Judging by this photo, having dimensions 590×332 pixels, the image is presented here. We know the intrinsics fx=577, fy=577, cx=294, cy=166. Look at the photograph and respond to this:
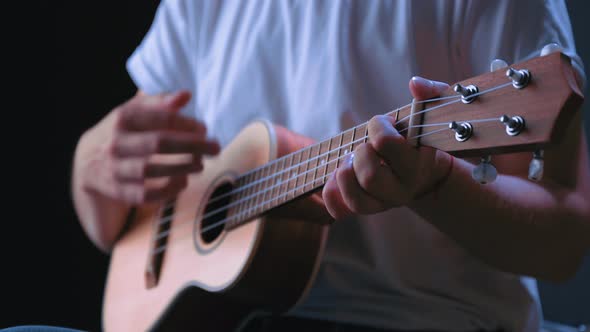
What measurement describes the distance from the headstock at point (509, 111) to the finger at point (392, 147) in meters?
0.02

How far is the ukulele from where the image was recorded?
452 millimetres

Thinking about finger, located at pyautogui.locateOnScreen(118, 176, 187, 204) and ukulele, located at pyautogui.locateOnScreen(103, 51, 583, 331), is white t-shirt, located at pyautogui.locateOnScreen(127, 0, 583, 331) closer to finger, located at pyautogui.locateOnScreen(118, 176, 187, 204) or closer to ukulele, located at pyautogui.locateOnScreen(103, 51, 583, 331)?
ukulele, located at pyautogui.locateOnScreen(103, 51, 583, 331)

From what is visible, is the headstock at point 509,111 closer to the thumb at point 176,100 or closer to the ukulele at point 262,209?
the ukulele at point 262,209

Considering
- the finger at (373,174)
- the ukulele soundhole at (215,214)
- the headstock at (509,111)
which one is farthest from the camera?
the ukulele soundhole at (215,214)

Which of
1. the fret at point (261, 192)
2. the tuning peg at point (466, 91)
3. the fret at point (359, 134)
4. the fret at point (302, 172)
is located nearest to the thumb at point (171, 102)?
the fret at point (261, 192)

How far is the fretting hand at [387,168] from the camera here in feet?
1.73

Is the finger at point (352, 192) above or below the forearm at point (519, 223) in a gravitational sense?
above

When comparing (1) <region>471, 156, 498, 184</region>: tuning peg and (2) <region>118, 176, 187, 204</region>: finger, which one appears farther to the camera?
(2) <region>118, 176, 187, 204</region>: finger

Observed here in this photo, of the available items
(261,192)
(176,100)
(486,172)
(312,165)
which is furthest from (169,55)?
(486,172)

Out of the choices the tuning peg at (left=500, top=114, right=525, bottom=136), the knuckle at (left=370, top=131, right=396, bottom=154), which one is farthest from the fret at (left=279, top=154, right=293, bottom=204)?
the tuning peg at (left=500, top=114, right=525, bottom=136)

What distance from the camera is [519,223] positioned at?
701mm

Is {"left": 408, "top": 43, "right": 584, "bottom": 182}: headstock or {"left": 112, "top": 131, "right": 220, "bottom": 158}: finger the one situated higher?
{"left": 408, "top": 43, "right": 584, "bottom": 182}: headstock

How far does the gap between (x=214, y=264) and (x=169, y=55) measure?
1.67ft

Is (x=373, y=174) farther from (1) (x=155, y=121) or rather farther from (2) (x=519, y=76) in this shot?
(1) (x=155, y=121)
